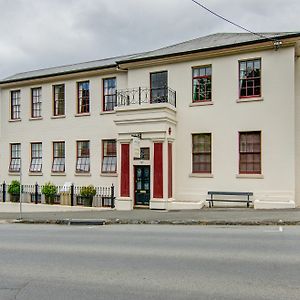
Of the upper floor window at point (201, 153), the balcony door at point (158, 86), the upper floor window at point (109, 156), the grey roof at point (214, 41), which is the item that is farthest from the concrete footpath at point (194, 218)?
the grey roof at point (214, 41)

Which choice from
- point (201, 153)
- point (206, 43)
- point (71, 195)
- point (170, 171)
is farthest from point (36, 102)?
point (201, 153)

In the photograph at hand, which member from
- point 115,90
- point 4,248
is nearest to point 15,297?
point 4,248

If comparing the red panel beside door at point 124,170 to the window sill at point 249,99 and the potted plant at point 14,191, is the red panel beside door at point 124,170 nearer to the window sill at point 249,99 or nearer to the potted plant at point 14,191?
the window sill at point 249,99

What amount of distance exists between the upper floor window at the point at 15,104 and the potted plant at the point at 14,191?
181 inches

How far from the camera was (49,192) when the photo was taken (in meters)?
22.5

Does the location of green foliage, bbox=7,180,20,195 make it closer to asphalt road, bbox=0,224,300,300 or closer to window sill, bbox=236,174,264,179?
asphalt road, bbox=0,224,300,300

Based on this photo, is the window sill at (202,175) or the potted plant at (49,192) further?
the potted plant at (49,192)

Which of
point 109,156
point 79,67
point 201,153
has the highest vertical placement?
point 79,67

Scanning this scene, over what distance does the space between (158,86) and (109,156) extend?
16.6ft

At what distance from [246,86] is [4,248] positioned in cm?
1320

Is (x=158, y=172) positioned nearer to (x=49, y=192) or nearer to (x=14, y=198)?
(x=49, y=192)

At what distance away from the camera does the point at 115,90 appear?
2183 centimetres

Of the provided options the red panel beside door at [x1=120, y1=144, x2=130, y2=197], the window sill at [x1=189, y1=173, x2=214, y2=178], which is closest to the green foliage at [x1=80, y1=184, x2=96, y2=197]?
the red panel beside door at [x1=120, y1=144, x2=130, y2=197]

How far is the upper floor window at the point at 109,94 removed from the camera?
72.2 feet
